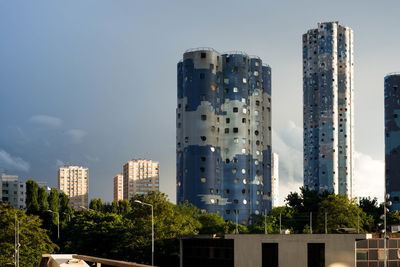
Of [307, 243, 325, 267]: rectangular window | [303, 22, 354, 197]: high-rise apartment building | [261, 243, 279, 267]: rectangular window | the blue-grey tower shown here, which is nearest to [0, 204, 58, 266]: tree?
[261, 243, 279, 267]: rectangular window

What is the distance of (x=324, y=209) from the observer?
4301 inches

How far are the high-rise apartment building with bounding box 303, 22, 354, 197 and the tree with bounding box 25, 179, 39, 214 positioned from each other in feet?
348

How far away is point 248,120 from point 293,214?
32903 millimetres

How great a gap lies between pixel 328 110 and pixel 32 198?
112423 mm

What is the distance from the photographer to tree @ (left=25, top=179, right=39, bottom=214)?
114 meters

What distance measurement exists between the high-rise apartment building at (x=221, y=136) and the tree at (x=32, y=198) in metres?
39.3

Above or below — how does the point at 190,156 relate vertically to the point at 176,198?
above

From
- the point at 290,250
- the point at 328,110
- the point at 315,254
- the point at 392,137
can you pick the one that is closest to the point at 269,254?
the point at 290,250

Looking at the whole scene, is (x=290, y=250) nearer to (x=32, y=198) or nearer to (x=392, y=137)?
(x=32, y=198)

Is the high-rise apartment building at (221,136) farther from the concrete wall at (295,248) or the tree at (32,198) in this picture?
the concrete wall at (295,248)

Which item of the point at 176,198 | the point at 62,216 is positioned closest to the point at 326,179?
the point at 176,198

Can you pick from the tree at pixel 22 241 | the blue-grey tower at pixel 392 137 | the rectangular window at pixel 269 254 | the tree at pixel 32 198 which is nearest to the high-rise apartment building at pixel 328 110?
the blue-grey tower at pixel 392 137

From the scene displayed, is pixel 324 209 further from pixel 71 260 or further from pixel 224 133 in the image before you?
pixel 71 260

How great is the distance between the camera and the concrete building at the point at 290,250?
167 feet
